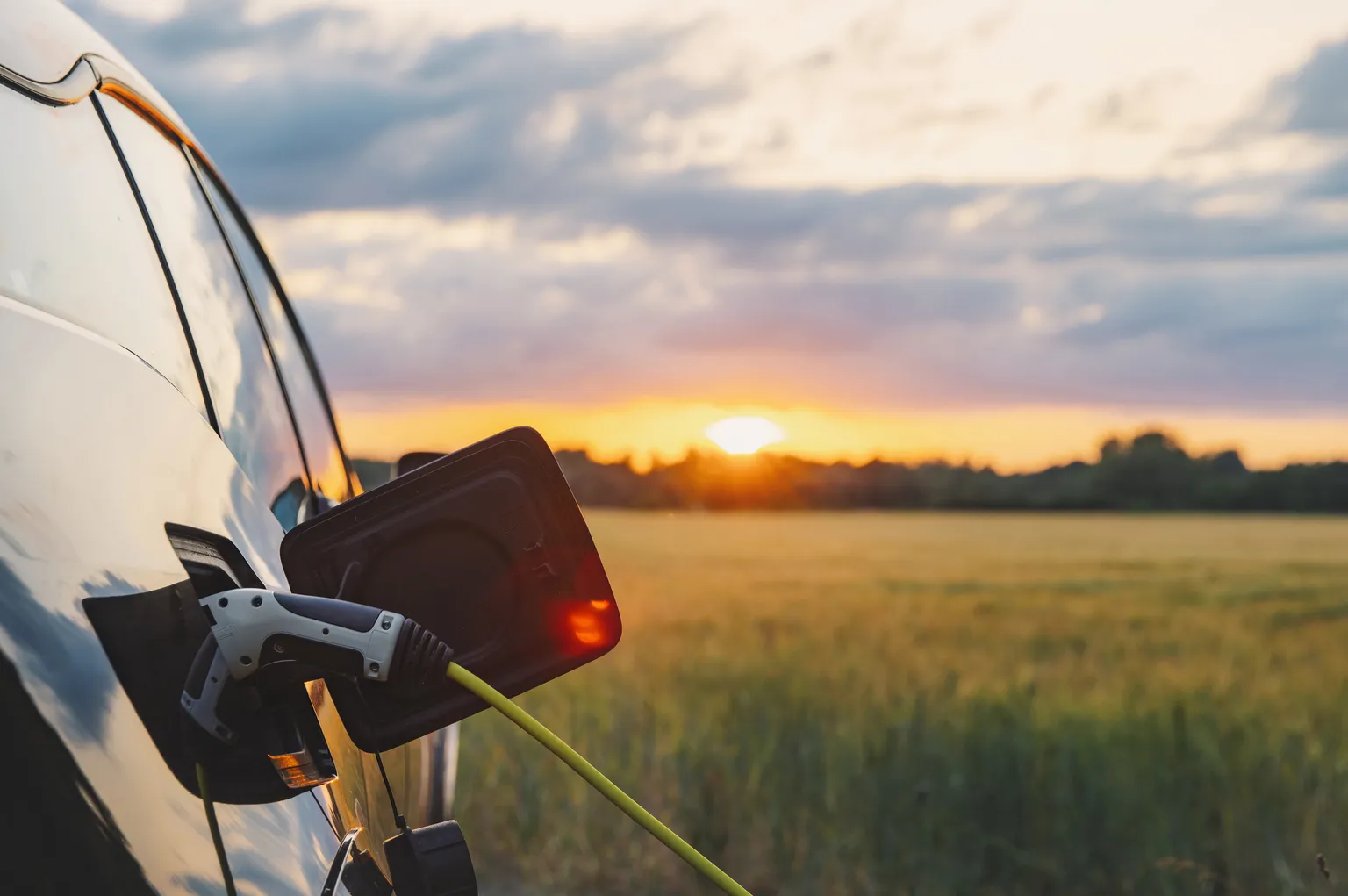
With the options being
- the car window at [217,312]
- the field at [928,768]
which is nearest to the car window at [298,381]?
the car window at [217,312]

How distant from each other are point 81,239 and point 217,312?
2.07ft

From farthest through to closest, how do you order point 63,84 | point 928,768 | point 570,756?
point 928,768
point 63,84
point 570,756

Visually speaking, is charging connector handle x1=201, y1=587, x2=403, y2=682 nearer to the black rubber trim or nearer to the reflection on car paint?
the reflection on car paint

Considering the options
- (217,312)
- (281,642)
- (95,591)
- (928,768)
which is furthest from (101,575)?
(928,768)

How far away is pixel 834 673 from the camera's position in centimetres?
703

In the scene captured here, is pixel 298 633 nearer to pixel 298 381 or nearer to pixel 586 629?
pixel 586 629

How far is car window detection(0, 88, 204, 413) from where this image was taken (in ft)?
4.30

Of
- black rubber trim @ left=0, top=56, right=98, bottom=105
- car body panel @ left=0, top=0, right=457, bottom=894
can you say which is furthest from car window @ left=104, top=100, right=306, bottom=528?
car body panel @ left=0, top=0, right=457, bottom=894

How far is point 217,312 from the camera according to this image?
2.08 meters

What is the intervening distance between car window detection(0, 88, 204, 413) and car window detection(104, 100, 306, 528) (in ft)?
0.33

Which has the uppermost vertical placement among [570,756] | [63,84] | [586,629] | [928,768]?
[63,84]

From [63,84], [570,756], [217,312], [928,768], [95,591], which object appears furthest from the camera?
[928,768]

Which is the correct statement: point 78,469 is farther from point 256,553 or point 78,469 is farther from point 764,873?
point 764,873

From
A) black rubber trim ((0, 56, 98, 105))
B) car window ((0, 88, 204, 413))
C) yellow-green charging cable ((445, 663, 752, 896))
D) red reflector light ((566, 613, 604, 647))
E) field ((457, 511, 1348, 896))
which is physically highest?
black rubber trim ((0, 56, 98, 105))
